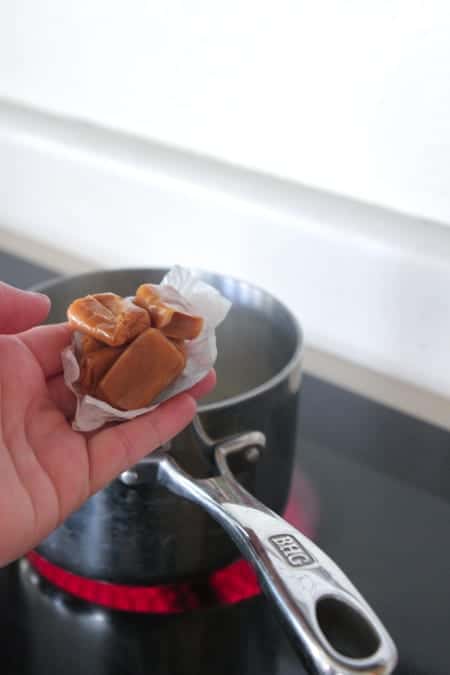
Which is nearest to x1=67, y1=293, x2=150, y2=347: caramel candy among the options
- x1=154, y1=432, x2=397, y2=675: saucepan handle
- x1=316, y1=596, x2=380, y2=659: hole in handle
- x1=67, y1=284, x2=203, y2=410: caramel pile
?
x1=67, y1=284, x2=203, y2=410: caramel pile

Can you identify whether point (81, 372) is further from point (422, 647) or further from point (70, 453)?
point (422, 647)

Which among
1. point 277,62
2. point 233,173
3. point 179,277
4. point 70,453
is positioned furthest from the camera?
point 233,173

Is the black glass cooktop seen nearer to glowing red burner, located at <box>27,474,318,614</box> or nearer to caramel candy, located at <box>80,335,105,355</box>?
glowing red burner, located at <box>27,474,318,614</box>

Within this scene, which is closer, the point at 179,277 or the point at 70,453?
the point at 70,453

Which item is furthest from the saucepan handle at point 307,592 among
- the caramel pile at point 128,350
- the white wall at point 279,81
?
the white wall at point 279,81

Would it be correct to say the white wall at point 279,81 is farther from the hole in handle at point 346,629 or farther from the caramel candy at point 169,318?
the hole in handle at point 346,629

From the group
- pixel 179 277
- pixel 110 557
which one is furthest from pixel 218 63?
pixel 110 557

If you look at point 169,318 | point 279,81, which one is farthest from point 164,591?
point 279,81
